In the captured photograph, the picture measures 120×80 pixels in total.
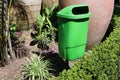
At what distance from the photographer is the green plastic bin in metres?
5.43

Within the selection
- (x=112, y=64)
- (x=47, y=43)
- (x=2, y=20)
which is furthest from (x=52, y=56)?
(x=112, y=64)

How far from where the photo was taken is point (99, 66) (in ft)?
15.0

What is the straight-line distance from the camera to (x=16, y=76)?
5457 millimetres

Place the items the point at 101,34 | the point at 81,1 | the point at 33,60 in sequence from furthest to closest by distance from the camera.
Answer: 1. the point at 101,34
2. the point at 81,1
3. the point at 33,60

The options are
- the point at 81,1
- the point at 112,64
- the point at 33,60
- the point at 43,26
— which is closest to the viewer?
the point at 112,64

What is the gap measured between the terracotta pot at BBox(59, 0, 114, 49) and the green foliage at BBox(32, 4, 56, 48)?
59 cm

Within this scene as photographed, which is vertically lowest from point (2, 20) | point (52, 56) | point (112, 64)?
point (52, 56)

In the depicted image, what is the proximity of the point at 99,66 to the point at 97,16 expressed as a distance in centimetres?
175

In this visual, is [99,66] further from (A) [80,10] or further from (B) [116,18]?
(B) [116,18]

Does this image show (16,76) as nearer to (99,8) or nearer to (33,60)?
(33,60)

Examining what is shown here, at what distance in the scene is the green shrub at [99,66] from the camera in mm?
4367

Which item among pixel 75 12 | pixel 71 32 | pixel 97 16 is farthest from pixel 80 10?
pixel 71 32

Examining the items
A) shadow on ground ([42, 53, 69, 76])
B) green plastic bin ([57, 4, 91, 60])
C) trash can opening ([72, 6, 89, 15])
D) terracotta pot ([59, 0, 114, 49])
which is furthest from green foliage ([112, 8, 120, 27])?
shadow on ground ([42, 53, 69, 76])

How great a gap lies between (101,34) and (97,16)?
1.50ft
